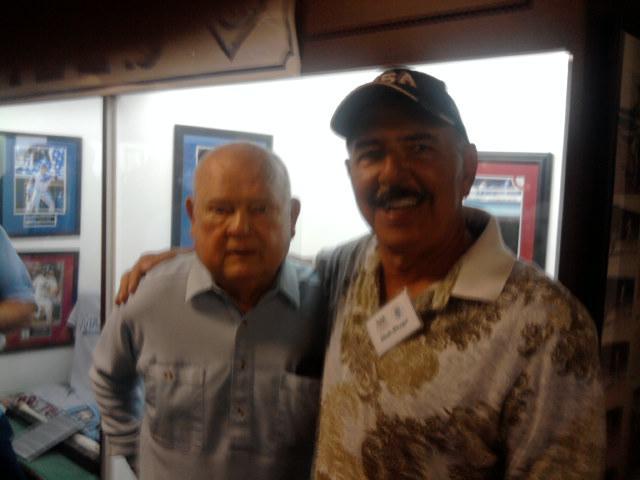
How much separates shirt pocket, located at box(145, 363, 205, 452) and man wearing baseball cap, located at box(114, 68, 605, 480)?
0.30 m

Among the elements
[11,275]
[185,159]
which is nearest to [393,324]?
[185,159]

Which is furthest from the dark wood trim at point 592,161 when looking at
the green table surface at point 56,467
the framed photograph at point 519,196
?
the green table surface at point 56,467

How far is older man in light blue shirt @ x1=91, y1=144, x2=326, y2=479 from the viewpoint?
1074 millimetres

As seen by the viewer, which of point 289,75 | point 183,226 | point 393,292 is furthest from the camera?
point 183,226

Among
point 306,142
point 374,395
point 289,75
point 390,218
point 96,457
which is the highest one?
point 289,75

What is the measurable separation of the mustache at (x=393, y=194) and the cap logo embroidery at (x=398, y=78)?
0.17m

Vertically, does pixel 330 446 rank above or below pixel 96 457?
above

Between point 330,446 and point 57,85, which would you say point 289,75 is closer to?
point 330,446

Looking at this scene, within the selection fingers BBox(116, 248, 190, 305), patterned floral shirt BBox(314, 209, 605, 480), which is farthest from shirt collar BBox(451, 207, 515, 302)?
fingers BBox(116, 248, 190, 305)

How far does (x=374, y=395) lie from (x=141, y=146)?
146 centimetres

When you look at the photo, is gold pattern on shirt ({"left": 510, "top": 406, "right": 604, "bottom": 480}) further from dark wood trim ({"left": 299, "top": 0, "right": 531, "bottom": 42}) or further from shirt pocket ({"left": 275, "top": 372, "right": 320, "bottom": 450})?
dark wood trim ({"left": 299, "top": 0, "right": 531, "bottom": 42})

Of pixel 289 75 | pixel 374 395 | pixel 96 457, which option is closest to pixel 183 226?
pixel 289 75

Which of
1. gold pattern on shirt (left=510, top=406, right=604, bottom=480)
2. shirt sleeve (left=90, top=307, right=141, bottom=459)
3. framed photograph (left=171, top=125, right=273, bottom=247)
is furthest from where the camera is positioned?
framed photograph (left=171, top=125, right=273, bottom=247)

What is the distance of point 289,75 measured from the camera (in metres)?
1.37
